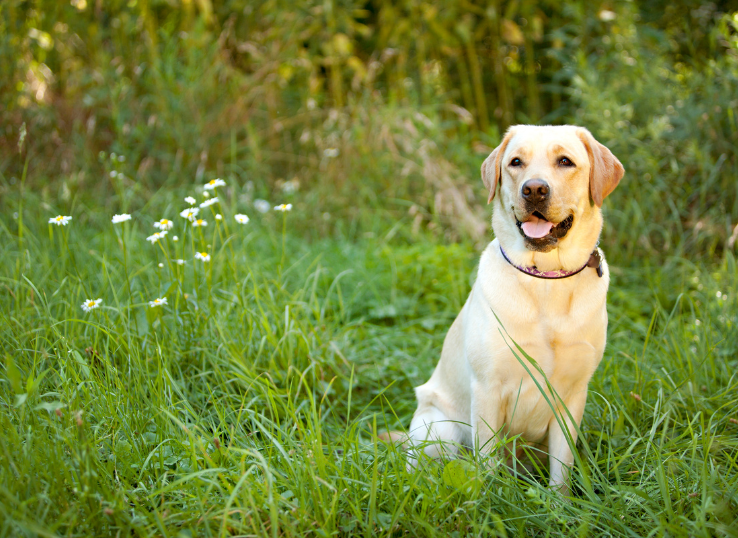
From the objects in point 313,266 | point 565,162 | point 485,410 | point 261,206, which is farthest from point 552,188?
point 261,206

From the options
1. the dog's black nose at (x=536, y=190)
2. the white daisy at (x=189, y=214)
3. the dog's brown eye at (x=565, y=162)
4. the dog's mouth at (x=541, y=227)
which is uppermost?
the dog's brown eye at (x=565, y=162)

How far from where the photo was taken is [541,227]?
6.46 feet

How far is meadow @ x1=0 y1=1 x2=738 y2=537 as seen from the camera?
160 cm

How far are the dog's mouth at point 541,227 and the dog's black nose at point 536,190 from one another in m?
0.06

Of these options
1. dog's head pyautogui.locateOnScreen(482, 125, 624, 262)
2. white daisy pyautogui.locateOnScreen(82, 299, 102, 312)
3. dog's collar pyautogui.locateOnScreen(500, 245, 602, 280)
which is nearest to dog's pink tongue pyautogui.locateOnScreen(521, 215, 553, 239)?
dog's head pyautogui.locateOnScreen(482, 125, 624, 262)

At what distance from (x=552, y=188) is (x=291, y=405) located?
1.27 metres

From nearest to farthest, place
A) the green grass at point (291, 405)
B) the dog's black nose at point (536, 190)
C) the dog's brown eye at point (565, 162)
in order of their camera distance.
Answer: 1. the green grass at point (291, 405)
2. the dog's black nose at point (536, 190)
3. the dog's brown eye at point (565, 162)

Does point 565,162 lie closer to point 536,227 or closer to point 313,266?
point 536,227

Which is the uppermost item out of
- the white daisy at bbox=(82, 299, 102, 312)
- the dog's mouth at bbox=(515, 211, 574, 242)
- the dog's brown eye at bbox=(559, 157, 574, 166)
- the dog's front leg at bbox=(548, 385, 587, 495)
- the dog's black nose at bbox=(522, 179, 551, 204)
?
the dog's brown eye at bbox=(559, 157, 574, 166)

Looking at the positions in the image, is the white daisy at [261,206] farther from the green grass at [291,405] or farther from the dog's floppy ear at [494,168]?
the dog's floppy ear at [494,168]

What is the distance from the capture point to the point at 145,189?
14.9 feet

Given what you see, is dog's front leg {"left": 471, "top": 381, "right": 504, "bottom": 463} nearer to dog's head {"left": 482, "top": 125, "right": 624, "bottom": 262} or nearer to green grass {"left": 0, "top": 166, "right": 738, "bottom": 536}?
green grass {"left": 0, "top": 166, "right": 738, "bottom": 536}

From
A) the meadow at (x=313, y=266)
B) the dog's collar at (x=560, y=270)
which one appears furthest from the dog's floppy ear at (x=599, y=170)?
the meadow at (x=313, y=266)

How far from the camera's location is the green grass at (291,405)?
1509 mm
